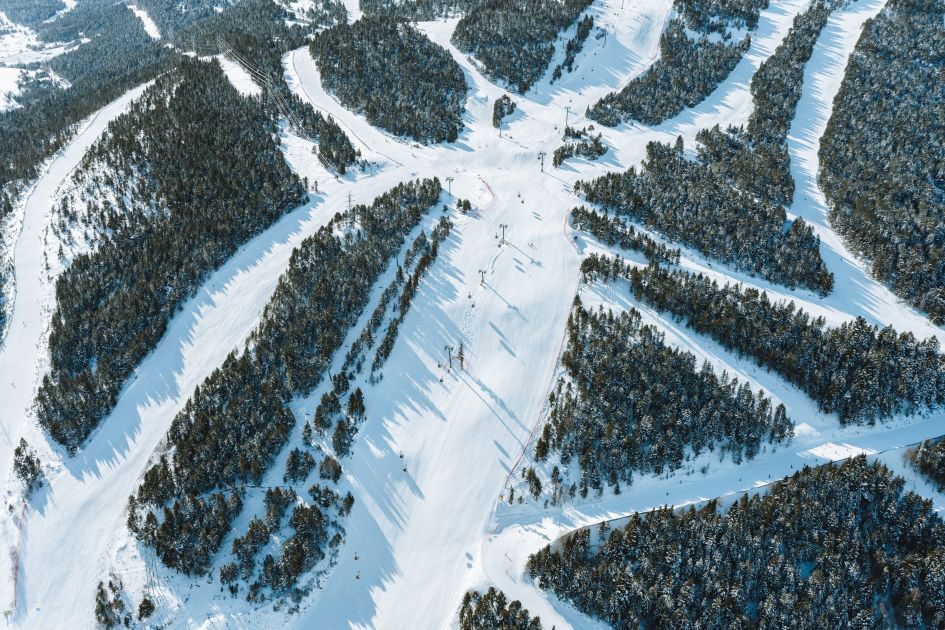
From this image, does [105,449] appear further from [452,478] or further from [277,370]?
[452,478]

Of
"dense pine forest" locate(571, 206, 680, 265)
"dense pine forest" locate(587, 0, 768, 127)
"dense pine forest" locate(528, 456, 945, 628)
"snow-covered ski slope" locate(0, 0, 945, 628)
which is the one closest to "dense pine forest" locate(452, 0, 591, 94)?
"dense pine forest" locate(587, 0, 768, 127)

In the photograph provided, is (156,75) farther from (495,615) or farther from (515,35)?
(495,615)

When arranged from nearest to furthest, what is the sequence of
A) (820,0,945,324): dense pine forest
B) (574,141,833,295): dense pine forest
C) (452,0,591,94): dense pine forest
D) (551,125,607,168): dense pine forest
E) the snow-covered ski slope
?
the snow-covered ski slope
(574,141,833,295): dense pine forest
(820,0,945,324): dense pine forest
(551,125,607,168): dense pine forest
(452,0,591,94): dense pine forest

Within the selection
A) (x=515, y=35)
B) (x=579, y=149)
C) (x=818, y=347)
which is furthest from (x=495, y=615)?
(x=515, y=35)

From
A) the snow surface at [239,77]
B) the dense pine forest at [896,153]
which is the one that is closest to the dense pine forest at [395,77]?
the snow surface at [239,77]

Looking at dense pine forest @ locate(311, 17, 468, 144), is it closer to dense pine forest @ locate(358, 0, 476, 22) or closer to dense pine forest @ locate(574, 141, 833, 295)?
dense pine forest @ locate(358, 0, 476, 22)

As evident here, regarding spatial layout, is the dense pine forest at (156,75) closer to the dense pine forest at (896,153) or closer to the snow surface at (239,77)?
the snow surface at (239,77)

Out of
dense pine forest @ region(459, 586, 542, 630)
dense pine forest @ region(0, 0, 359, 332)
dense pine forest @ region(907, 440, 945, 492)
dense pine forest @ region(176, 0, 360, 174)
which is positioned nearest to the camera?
dense pine forest @ region(459, 586, 542, 630)
